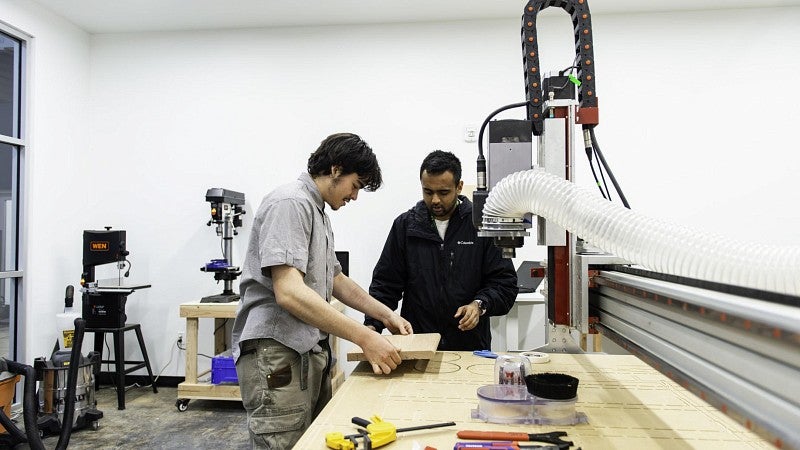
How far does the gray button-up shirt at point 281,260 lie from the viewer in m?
1.33

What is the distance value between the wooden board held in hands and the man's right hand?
1.6 inches

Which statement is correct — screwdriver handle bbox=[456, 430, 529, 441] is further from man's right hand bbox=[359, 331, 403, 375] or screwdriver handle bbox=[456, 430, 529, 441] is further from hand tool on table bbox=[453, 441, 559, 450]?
man's right hand bbox=[359, 331, 403, 375]

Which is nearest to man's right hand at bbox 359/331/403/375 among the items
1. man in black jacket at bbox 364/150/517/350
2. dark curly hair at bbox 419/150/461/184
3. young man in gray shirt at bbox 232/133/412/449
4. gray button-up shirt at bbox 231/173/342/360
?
young man in gray shirt at bbox 232/133/412/449

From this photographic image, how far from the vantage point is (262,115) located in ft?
12.7

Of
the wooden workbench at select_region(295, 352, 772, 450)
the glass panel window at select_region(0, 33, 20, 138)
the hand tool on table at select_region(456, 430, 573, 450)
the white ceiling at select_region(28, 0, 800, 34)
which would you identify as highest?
the white ceiling at select_region(28, 0, 800, 34)

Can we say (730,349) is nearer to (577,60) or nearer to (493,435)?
(493,435)

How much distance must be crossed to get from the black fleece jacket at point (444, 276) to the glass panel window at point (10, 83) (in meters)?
2.95

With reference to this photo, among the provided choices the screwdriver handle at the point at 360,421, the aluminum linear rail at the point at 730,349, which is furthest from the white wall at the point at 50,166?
the aluminum linear rail at the point at 730,349

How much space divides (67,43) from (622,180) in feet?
13.6

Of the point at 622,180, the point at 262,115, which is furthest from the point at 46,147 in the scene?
the point at 622,180

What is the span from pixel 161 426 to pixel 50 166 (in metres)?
2.03

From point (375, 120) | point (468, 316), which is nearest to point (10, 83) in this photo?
point (375, 120)

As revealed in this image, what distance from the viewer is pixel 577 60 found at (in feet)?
4.14

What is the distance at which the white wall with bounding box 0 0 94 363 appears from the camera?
346cm
